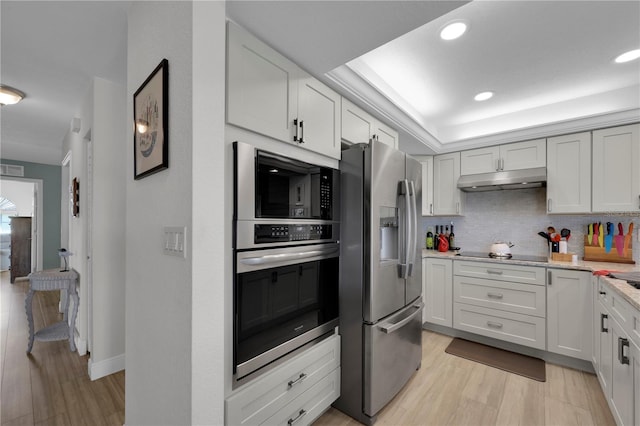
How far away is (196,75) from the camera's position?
0.96 meters

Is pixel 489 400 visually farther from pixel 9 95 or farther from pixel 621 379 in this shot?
pixel 9 95

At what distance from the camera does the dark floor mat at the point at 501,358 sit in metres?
2.39

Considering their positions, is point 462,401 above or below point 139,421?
below

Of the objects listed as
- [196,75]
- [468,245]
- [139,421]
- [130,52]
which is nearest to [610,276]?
[468,245]

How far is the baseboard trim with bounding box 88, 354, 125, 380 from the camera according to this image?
2.18 m

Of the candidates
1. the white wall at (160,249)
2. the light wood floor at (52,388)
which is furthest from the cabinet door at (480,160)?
the light wood floor at (52,388)

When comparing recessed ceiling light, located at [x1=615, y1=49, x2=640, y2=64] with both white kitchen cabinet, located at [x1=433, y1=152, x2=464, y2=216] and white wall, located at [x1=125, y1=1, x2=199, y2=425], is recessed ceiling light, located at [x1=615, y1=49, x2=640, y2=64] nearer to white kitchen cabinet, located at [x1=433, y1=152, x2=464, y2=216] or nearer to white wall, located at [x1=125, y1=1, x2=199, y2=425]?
white kitchen cabinet, located at [x1=433, y1=152, x2=464, y2=216]

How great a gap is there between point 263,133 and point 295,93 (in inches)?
14.7

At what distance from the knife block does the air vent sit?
8617 mm

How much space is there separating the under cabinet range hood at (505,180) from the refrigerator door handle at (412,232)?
55.4 inches

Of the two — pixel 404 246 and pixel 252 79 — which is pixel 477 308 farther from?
pixel 252 79

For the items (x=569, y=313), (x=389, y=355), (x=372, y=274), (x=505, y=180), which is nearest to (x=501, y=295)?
(x=569, y=313)

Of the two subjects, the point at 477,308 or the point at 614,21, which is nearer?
the point at 614,21

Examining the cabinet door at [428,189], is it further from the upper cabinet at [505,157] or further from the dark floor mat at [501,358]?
the dark floor mat at [501,358]
